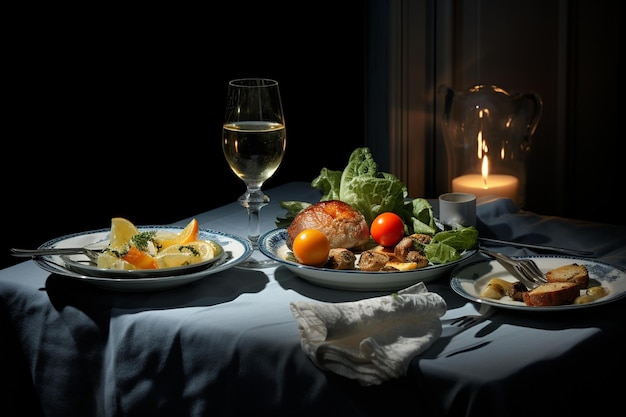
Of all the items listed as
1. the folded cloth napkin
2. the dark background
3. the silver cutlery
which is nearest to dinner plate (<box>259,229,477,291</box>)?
the folded cloth napkin

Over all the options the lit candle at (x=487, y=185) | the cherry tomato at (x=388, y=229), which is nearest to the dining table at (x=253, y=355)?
the cherry tomato at (x=388, y=229)

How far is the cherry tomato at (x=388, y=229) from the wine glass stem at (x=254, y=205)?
0.23 metres

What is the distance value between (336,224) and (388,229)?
0.32 ft

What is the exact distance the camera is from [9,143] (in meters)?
2.59

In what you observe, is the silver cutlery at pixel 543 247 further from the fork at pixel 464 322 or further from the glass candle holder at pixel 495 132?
the glass candle holder at pixel 495 132

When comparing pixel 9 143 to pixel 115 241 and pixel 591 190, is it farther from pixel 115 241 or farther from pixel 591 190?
pixel 591 190

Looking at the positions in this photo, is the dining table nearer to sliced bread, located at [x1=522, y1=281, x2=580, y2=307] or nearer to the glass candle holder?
sliced bread, located at [x1=522, y1=281, x2=580, y2=307]

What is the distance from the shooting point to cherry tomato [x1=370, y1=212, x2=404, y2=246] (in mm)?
1547

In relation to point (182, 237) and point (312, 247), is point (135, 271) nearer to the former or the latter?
point (182, 237)

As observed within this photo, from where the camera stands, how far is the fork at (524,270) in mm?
1405

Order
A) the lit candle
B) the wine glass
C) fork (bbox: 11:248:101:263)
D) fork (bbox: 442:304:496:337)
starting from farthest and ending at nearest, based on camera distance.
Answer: the lit candle
the wine glass
fork (bbox: 11:248:101:263)
fork (bbox: 442:304:496:337)

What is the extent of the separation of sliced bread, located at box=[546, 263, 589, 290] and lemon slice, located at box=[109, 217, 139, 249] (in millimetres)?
731

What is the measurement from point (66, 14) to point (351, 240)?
4.96 feet

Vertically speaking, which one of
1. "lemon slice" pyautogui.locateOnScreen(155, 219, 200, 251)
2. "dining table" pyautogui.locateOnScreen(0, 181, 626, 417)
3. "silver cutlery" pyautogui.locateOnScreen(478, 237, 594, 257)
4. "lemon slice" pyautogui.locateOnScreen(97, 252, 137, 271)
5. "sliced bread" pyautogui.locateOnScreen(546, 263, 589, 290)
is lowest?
"dining table" pyautogui.locateOnScreen(0, 181, 626, 417)
